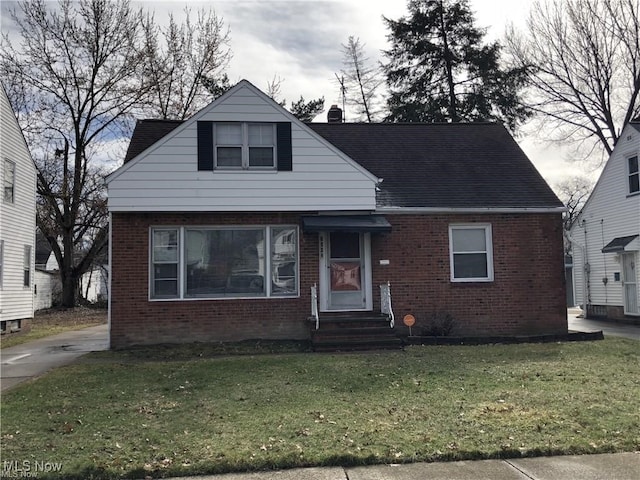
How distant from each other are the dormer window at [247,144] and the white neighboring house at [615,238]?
12.4 m

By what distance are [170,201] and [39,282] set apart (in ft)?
76.8

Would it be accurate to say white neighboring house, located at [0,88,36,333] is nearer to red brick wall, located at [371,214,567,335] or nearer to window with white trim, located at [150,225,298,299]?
window with white trim, located at [150,225,298,299]

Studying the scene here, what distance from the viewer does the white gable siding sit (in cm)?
1277

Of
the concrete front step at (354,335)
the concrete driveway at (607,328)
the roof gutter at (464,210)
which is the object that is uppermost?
the roof gutter at (464,210)

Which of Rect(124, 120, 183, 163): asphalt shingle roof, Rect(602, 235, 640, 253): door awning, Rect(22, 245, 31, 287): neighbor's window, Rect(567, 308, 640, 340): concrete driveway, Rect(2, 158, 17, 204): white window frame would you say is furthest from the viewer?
Rect(22, 245, 31, 287): neighbor's window

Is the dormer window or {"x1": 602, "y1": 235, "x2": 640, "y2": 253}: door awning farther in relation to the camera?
{"x1": 602, "y1": 235, "x2": 640, "y2": 253}: door awning

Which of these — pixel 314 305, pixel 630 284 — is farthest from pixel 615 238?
pixel 314 305

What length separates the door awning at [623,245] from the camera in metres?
18.2

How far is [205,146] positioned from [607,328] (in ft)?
43.7

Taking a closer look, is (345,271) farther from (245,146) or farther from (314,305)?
→ (245,146)

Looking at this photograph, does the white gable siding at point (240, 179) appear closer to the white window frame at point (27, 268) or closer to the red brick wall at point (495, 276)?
the red brick wall at point (495, 276)

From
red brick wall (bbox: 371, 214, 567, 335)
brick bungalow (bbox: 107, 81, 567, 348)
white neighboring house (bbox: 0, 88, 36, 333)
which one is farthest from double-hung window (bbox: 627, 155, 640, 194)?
white neighboring house (bbox: 0, 88, 36, 333)

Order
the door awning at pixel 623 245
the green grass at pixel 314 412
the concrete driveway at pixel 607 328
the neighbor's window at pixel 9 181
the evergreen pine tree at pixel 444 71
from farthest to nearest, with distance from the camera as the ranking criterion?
the evergreen pine tree at pixel 444 71, the neighbor's window at pixel 9 181, the door awning at pixel 623 245, the concrete driveway at pixel 607 328, the green grass at pixel 314 412

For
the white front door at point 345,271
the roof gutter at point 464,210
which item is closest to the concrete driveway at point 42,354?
the white front door at point 345,271
